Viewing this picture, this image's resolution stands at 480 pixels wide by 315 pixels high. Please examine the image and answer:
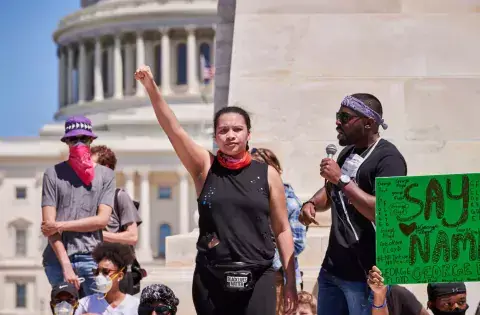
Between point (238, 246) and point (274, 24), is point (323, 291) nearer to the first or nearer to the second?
point (238, 246)

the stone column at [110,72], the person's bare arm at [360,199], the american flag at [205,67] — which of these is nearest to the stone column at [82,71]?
the stone column at [110,72]

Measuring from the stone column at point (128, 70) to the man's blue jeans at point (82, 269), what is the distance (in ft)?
273

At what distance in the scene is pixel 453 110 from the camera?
1035 cm

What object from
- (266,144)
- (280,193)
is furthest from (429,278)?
(266,144)

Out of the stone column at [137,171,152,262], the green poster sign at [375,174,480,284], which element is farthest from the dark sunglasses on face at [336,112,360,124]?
the stone column at [137,171,152,262]

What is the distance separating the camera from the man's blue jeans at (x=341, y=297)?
6.67 m

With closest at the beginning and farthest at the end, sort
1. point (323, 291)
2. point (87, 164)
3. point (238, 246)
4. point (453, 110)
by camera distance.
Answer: point (238, 246) → point (323, 291) → point (87, 164) → point (453, 110)

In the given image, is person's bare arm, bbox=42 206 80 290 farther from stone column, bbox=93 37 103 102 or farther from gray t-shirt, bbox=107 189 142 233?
stone column, bbox=93 37 103 102

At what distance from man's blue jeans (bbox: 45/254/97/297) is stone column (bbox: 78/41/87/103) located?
281 ft

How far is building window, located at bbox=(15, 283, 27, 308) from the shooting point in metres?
80.5

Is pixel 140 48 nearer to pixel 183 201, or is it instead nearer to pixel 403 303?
pixel 183 201

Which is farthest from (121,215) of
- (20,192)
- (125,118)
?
(125,118)

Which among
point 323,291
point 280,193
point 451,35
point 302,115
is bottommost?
point 323,291

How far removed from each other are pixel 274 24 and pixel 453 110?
64.8 inches
